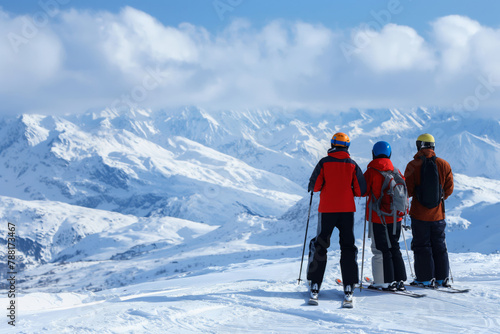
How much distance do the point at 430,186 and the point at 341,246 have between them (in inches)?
108

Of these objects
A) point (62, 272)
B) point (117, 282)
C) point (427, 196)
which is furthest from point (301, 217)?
point (427, 196)

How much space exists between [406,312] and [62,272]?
19039cm

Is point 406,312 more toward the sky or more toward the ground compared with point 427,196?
more toward the ground

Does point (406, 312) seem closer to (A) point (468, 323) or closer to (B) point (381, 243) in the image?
(A) point (468, 323)

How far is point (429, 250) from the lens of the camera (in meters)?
10.0

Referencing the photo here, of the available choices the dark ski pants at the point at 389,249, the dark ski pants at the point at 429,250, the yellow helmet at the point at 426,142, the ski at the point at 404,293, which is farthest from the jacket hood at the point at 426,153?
the ski at the point at 404,293

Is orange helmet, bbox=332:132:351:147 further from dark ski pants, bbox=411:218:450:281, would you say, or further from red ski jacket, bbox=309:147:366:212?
dark ski pants, bbox=411:218:450:281

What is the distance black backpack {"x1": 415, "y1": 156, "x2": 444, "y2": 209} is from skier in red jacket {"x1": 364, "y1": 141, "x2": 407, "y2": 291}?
0.75 m

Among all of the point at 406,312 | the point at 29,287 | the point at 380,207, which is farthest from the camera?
the point at 29,287

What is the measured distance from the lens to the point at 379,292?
9.74 m

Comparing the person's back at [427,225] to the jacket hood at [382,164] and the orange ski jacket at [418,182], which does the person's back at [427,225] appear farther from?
the jacket hood at [382,164]

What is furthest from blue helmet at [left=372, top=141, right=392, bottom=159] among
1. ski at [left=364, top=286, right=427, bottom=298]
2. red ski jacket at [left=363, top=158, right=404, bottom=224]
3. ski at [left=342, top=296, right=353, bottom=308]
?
ski at [left=342, top=296, right=353, bottom=308]

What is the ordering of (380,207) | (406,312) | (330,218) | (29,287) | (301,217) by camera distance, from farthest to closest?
(301,217) → (29,287) → (380,207) → (330,218) → (406,312)

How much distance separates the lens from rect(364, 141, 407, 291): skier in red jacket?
31.3ft
